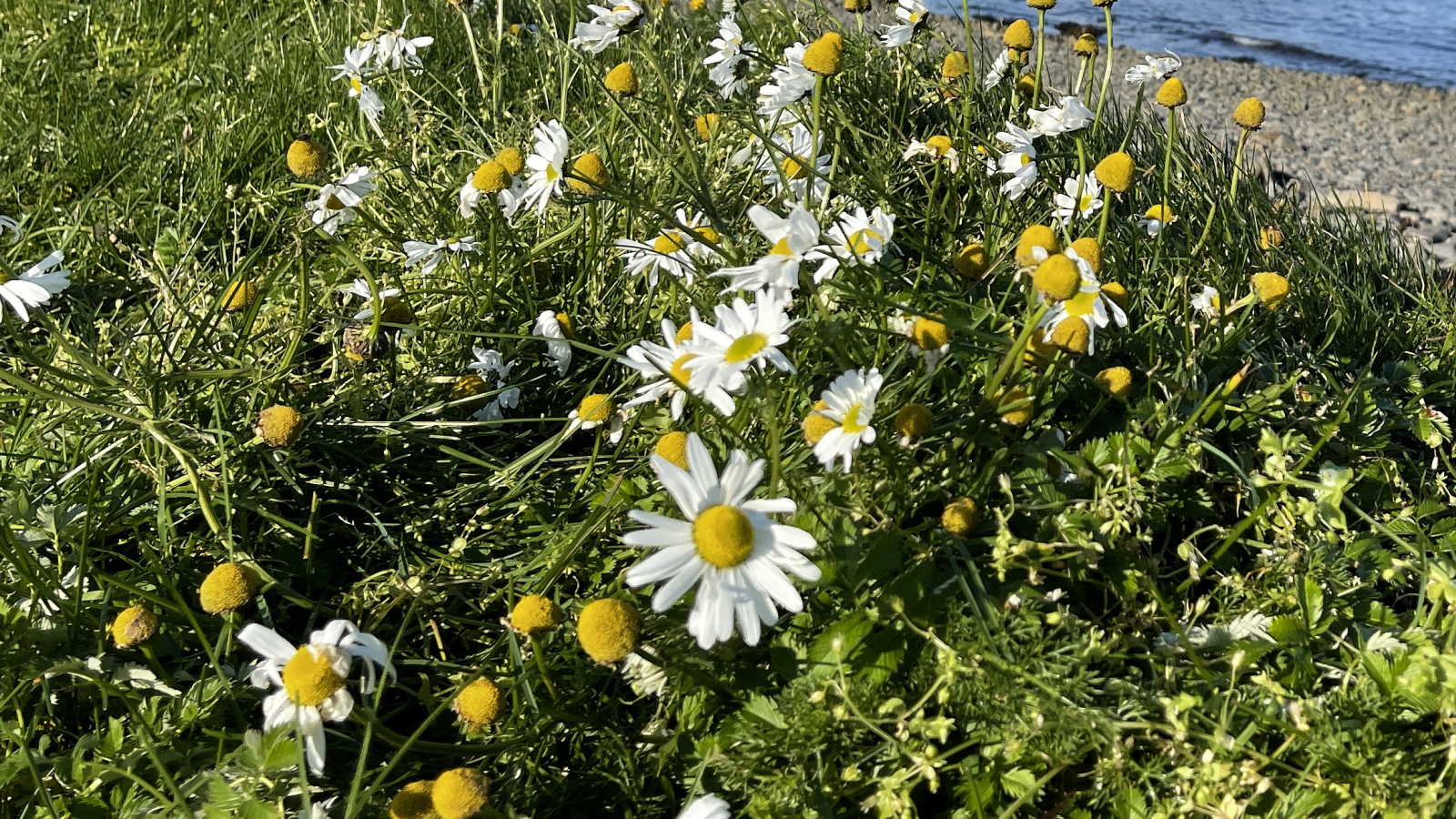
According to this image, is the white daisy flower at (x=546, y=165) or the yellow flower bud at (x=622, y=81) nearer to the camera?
the white daisy flower at (x=546, y=165)

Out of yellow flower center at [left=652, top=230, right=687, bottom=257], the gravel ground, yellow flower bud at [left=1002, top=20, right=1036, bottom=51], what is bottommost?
the gravel ground

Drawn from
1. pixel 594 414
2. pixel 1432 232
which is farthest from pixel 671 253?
pixel 1432 232

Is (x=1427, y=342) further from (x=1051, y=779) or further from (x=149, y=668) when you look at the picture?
(x=149, y=668)

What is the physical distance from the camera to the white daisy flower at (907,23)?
227cm

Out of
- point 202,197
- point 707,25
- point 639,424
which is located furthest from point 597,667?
point 707,25

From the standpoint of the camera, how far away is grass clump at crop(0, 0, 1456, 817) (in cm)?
122

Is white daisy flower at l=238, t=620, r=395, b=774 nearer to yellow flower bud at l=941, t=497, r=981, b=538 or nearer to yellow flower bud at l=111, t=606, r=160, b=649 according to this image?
yellow flower bud at l=111, t=606, r=160, b=649

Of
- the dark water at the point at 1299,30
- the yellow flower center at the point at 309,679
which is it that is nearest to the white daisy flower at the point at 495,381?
the yellow flower center at the point at 309,679

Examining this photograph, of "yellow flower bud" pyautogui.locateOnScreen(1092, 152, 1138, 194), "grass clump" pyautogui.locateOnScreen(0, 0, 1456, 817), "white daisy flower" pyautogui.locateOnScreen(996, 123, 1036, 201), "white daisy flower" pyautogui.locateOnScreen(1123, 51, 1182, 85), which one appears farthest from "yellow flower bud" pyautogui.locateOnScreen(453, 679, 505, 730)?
"white daisy flower" pyautogui.locateOnScreen(1123, 51, 1182, 85)

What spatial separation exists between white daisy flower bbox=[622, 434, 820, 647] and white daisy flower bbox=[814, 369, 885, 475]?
0.17m

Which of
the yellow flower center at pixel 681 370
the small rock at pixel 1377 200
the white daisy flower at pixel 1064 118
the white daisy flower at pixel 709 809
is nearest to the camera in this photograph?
the white daisy flower at pixel 709 809

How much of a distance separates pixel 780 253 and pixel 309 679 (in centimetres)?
79

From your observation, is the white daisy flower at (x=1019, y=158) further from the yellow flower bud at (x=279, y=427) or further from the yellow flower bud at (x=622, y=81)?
the yellow flower bud at (x=279, y=427)

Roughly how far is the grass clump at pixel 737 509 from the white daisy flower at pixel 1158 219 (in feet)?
0.06
